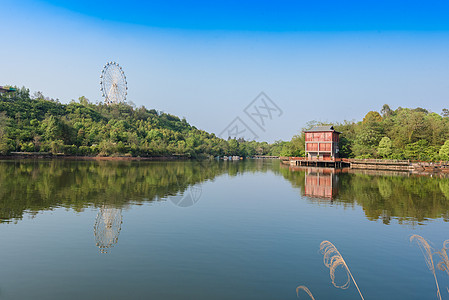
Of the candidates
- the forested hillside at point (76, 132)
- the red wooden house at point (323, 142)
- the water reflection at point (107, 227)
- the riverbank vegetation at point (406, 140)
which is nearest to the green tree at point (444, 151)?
the riverbank vegetation at point (406, 140)

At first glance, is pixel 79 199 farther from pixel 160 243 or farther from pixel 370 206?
pixel 370 206

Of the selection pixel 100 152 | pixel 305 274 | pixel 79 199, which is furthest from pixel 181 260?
pixel 100 152

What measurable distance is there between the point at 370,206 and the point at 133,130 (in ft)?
348

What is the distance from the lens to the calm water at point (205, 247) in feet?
25.8

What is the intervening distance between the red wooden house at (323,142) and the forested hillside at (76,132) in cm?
4688

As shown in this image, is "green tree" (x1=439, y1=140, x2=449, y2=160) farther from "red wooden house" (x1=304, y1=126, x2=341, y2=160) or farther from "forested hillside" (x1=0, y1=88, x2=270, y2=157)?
"forested hillside" (x1=0, y1=88, x2=270, y2=157)

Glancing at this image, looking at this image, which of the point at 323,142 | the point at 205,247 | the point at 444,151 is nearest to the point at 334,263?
the point at 205,247

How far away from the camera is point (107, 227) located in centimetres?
1337

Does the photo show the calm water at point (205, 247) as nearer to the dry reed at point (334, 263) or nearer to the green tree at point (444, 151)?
the dry reed at point (334, 263)

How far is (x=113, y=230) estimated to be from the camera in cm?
1295

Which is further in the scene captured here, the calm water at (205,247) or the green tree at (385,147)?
the green tree at (385,147)

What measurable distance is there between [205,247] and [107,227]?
483 cm

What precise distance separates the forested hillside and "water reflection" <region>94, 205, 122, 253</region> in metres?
58.0

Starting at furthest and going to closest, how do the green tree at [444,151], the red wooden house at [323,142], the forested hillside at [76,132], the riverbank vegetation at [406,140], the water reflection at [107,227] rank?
the forested hillside at [76,132], the red wooden house at [323,142], the riverbank vegetation at [406,140], the green tree at [444,151], the water reflection at [107,227]
